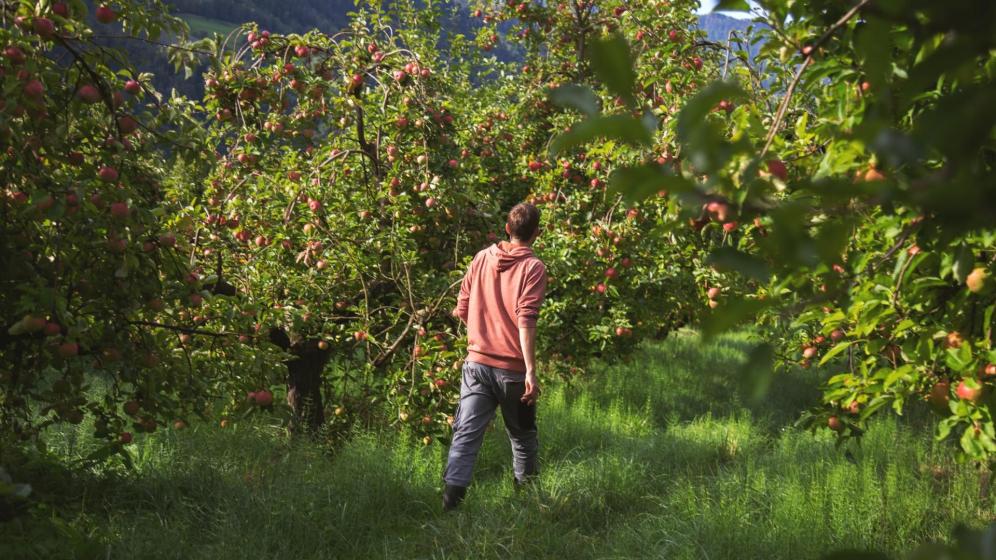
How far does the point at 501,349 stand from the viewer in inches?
149

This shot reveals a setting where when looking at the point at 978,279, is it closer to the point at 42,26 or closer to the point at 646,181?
the point at 646,181

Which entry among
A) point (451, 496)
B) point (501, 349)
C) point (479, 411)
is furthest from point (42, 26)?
point (451, 496)

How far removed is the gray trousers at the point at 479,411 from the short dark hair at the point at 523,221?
2.28 feet

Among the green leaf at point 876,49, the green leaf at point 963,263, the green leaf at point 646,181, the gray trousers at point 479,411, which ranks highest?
the green leaf at point 876,49

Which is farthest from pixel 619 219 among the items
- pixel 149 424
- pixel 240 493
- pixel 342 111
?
pixel 149 424

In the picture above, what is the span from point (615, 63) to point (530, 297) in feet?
10.1

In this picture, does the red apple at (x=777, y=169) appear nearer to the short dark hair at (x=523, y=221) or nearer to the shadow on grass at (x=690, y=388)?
the short dark hair at (x=523, y=221)

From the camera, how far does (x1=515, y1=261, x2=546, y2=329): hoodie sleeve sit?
144 inches

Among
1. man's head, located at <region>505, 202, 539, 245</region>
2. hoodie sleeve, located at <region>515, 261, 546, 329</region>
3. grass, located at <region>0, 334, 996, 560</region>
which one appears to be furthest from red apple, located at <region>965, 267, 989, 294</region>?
man's head, located at <region>505, 202, 539, 245</region>

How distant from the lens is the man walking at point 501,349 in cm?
371

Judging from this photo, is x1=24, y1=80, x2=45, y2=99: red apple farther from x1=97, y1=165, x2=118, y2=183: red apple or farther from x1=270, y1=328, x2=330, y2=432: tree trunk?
x1=270, y1=328, x2=330, y2=432: tree trunk

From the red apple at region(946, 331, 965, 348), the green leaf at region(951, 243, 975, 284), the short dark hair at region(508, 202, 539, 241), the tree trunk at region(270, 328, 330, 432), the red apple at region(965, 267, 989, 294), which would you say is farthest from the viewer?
the tree trunk at region(270, 328, 330, 432)

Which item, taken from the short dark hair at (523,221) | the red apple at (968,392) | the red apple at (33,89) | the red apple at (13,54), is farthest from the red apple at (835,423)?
the red apple at (13,54)

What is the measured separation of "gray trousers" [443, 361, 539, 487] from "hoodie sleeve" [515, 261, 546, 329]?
0.95ft
